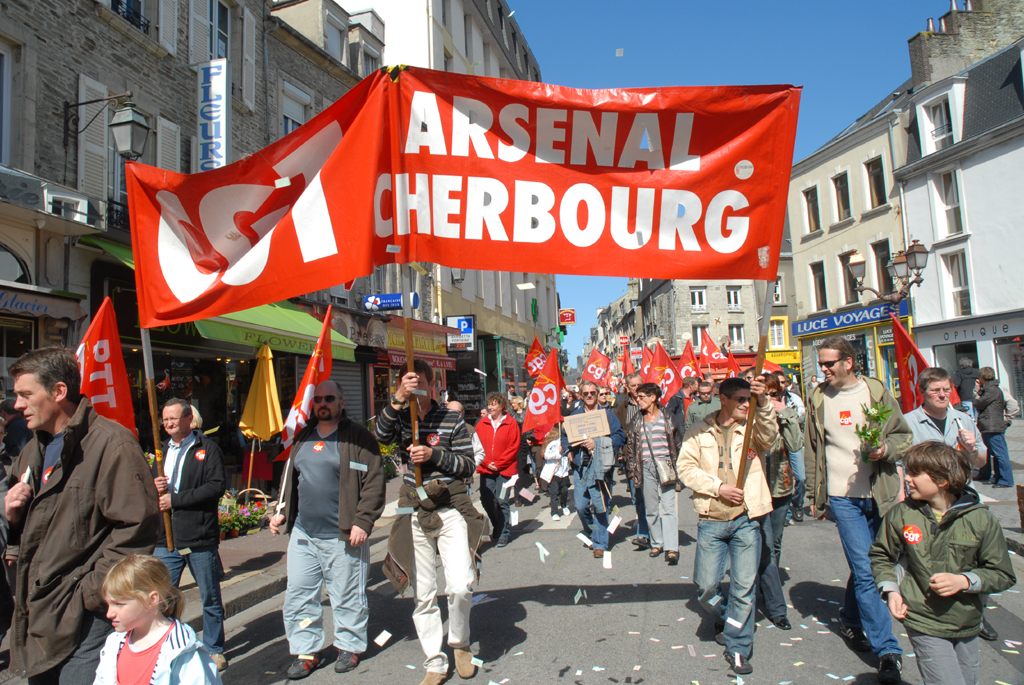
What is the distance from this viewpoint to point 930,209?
24.2 metres

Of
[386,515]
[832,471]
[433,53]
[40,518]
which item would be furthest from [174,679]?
[433,53]

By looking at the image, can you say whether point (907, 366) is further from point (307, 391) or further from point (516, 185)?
point (307, 391)

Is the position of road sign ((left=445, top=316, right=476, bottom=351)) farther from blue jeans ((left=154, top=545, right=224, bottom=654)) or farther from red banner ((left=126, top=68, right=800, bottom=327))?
red banner ((left=126, top=68, right=800, bottom=327))

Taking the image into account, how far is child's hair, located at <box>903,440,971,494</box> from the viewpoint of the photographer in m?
2.98

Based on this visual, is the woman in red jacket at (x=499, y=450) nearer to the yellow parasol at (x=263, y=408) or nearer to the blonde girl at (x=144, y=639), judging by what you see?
the yellow parasol at (x=263, y=408)

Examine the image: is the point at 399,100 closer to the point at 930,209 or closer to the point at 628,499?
the point at 628,499

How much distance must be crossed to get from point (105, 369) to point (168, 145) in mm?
8711

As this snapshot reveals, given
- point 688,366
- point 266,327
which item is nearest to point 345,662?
point 266,327

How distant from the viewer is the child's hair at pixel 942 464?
2984 millimetres

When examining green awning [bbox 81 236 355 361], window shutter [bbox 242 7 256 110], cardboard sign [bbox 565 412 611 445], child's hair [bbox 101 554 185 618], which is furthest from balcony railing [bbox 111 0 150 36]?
child's hair [bbox 101 554 185 618]

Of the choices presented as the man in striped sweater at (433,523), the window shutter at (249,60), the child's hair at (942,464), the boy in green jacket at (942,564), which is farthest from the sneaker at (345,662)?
the window shutter at (249,60)

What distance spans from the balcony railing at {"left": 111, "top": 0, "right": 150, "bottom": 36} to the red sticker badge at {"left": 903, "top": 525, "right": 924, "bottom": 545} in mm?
13010

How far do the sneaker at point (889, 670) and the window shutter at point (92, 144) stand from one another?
11086 mm

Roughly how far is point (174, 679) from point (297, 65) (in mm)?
17252
